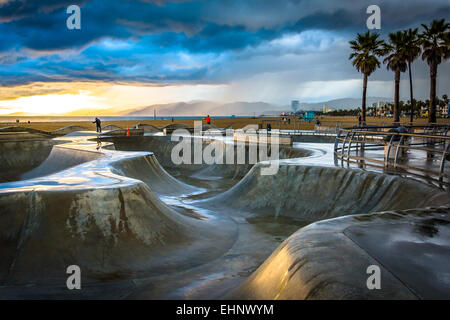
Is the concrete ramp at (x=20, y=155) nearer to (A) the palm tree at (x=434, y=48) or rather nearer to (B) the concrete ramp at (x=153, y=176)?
(B) the concrete ramp at (x=153, y=176)

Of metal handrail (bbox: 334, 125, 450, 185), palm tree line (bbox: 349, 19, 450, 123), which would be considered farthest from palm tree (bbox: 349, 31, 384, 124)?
metal handrail (bbox: 334, 125, 450, 185)

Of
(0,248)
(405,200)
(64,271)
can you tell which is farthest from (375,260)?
(0,248)

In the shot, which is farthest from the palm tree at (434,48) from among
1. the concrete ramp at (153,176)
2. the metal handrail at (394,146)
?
the concrete ramp at (153,176)

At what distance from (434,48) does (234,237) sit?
32533mm

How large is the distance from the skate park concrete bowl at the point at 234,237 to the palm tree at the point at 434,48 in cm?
2465

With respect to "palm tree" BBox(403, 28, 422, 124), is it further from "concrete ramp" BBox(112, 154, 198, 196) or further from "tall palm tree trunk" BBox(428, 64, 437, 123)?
"concrete ramp" BBox(112, 154, 198, 196)

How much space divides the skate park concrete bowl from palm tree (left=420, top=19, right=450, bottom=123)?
24.7 metres

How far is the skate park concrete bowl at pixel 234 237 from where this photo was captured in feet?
10.5

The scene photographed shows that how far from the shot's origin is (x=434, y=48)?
30625 mm

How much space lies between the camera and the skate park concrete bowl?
3.19 m

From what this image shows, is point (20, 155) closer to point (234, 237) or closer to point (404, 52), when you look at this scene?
point (234, 237)

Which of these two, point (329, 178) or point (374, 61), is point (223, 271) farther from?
point (374, 61)
